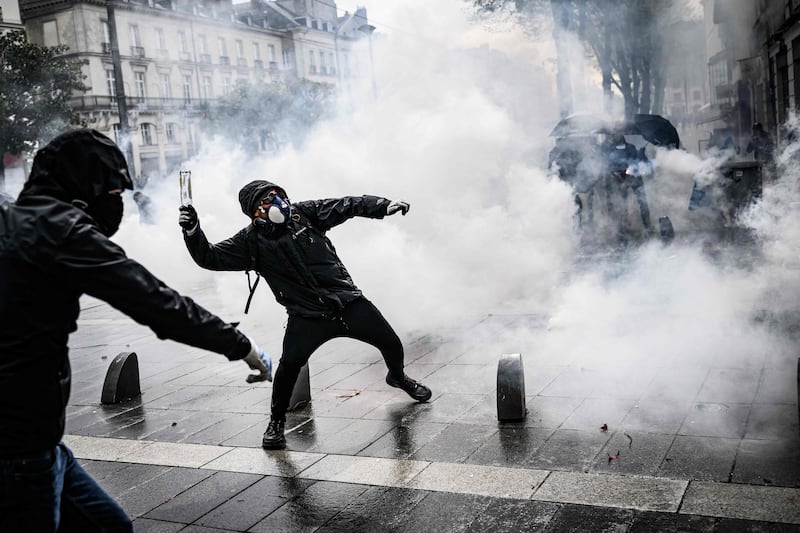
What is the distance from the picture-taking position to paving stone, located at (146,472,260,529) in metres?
4.21

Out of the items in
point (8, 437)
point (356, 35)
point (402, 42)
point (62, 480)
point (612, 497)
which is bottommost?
point (612, 497)

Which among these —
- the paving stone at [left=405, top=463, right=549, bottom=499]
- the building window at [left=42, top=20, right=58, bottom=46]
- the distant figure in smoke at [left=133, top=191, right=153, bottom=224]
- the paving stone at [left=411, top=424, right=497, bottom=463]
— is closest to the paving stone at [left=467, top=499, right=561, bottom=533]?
the paving stone at [left=405, top=463, right=549, bottom=499]

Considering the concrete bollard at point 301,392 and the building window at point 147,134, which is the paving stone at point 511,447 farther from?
the building window at point 147,134

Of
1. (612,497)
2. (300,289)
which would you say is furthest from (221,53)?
(612,497)

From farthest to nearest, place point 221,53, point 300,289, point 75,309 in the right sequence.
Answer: point 221,53 → point 300,289 → point 75,309

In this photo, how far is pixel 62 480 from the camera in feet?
7.84

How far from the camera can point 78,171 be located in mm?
2461

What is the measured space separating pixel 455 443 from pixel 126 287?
3032 millimetres

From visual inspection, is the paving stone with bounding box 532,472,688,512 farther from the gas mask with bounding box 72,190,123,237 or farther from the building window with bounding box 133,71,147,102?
the building window with bounding box 133,71,147,102

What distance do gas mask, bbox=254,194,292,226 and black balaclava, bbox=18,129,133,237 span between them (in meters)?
2.51

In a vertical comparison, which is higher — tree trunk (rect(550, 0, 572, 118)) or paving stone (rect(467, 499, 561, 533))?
tree trunk (rect(550, 0, 572, 118))

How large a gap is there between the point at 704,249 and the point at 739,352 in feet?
18.4

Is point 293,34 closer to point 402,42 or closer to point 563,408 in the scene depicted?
point 402,42

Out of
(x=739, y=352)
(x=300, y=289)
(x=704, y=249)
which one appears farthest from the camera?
(x=704, y=249)
